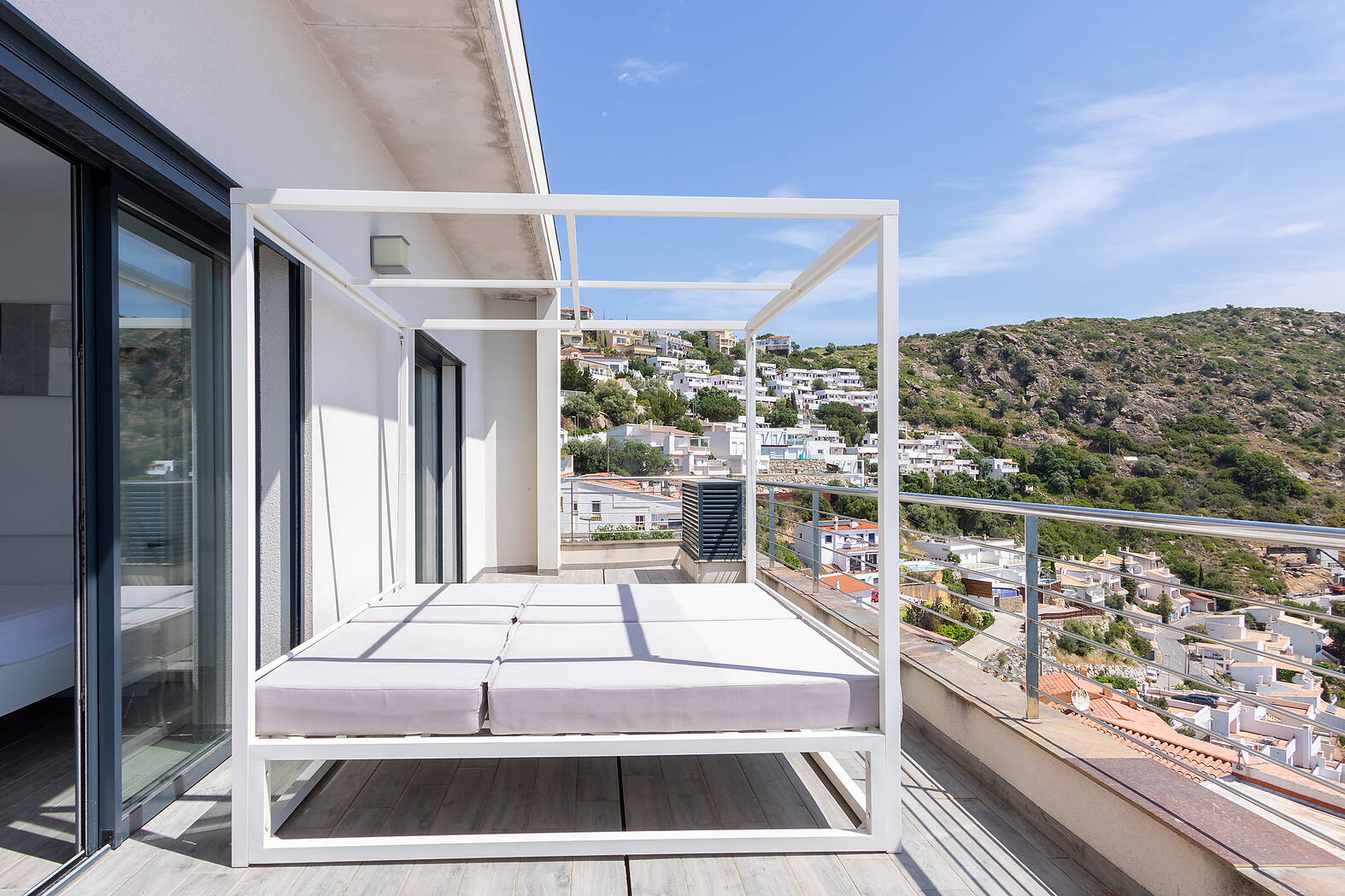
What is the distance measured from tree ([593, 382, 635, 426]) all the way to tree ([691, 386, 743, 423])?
2.73 metres

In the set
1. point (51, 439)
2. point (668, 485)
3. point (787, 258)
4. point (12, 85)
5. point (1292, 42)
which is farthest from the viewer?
point (787, 258)

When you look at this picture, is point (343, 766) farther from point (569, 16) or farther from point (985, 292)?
Result: point (985, 292)

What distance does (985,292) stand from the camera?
144 feet

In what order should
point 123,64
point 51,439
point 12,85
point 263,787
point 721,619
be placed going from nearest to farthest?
point 12,85, point 123,64, point 263,787, point 721,619, point 51,439

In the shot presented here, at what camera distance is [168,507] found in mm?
2344

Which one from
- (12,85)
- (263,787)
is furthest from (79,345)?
(263,787)

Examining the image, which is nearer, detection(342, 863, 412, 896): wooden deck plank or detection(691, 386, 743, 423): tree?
detection(342, 863, 412, 896): wooden deck plank

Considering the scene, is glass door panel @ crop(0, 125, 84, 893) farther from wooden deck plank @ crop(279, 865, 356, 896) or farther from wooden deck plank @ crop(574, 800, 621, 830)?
wooden deck plank @ crop(574, 800, 621, 830)

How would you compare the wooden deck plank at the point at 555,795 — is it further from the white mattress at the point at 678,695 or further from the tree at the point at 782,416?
the tree at the point at 782,416

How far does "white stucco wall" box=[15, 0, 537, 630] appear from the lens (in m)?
1.98

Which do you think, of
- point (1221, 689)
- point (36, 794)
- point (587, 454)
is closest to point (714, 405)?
point (587, 454)

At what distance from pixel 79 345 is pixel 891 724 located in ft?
8.17

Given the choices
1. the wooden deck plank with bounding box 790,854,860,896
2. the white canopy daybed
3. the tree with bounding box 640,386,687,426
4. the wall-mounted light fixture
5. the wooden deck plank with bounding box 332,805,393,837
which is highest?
the tree with bounding box 640,386,687,426

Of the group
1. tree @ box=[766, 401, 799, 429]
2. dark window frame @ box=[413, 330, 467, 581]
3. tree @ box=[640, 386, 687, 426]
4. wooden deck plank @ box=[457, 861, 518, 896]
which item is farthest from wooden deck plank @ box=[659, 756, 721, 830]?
tree @ box=[640, 386, 687, 426]
